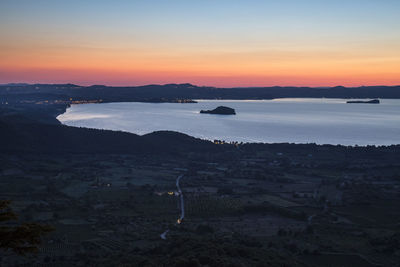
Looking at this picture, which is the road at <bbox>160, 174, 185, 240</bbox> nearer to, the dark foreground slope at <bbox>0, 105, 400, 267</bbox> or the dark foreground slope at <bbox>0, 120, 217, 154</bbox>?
the dark foreground slope at <bbox>0, 105, 400, 267</bbox>

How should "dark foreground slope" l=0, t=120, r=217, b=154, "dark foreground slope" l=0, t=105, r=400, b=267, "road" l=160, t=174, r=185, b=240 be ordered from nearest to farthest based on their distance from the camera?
"dark foreground slope" l=0, t=105, r=400, b=267 → "road" l=160, t=174, r=185, b=240 → "dark foreground slope" l=0, t=120, r=217, b=154

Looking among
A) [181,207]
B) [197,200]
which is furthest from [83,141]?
[181,207]

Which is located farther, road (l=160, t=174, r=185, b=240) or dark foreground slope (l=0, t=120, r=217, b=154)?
dark foreground slope (l=0, t=120, r=217, b=154)

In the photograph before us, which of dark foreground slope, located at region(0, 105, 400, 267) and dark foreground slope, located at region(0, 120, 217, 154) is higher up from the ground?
dark foreground slope, located at region(0, 120, 217, 154)

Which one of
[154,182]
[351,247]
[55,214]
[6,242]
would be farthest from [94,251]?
[154,182]

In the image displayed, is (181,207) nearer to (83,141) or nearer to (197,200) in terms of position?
(197,200)

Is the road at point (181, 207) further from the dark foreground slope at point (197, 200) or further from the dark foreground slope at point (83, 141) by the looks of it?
the dark foreground slope at point (83, 141)

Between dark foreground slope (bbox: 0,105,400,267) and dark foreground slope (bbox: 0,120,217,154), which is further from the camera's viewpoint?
dark foreground slope (bbox: 0,120,217,154)

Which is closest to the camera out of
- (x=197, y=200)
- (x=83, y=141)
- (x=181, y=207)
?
(x=181, y=207)

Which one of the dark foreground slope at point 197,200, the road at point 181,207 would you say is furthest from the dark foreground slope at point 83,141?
the road at point 181,207

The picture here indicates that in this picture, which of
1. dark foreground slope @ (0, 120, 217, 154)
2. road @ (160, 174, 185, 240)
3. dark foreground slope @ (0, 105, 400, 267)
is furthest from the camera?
dark foreground slope @ (0, 120, 217, 154)

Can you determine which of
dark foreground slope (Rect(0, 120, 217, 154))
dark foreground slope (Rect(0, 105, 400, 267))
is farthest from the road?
dark foreground slope (Rect(0, 120, 217, 154))
